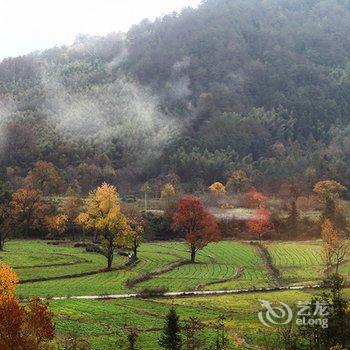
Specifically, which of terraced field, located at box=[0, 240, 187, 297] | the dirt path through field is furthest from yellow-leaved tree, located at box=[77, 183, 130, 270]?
the dirt path through field

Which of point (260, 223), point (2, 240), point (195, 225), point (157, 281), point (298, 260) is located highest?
point (195, 225)

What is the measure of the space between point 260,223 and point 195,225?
3638 centimetres

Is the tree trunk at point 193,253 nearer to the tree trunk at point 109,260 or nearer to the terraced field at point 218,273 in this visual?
the terraced field at point 218,273

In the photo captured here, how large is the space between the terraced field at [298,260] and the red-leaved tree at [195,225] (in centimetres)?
1391

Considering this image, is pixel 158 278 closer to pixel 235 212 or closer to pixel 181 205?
pixel 181 205

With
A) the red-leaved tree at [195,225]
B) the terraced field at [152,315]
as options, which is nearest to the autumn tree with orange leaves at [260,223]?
the red-leaved tree at [195,225]

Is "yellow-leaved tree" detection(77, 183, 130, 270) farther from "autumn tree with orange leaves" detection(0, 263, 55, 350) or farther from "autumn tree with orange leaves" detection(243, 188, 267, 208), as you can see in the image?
"autumn tree with orange leaves" detection(243, 188, 267, 208)

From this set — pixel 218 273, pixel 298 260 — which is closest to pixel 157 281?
pixel 218 273

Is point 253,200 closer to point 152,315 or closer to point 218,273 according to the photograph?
point 218,273

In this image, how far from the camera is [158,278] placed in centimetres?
Result: 9262

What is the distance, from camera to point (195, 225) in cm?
11125

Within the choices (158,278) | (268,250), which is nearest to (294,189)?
(268,250)

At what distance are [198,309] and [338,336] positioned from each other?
1012 inches

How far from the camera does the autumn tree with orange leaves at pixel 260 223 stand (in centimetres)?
14125
